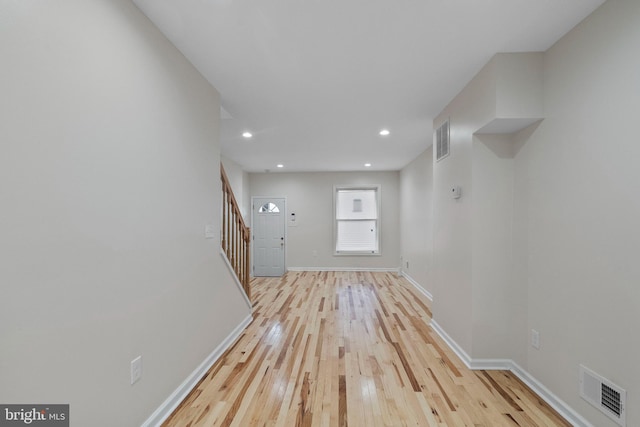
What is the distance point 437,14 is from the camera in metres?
1.60

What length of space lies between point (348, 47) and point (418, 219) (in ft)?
13.4

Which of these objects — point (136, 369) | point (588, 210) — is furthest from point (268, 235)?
point (588, 210)

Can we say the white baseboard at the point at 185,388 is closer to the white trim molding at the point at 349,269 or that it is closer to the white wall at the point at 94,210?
the white wall at the point at 94,210

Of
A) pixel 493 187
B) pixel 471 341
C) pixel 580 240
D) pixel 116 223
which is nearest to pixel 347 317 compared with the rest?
pixel 471 341

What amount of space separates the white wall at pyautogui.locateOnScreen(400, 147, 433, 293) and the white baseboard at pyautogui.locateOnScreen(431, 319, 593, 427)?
7.03ft

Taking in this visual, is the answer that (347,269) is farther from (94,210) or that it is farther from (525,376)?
(94,210)

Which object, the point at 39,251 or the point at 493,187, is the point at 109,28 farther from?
the point at 493,187

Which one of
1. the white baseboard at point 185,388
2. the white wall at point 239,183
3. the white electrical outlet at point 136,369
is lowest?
the white baseboard at point 185,388

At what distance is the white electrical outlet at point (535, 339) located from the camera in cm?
204

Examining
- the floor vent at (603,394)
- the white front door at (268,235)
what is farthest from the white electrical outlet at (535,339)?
the white front door at (268,235)

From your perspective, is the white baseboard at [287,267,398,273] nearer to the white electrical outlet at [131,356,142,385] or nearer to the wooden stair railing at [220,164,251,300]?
the wooden stair railing at [220,164,251,300]

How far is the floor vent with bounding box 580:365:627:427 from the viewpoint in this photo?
4.62 ft

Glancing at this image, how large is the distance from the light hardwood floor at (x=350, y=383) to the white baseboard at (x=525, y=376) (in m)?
0.05

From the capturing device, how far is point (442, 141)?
3014 millimetres
